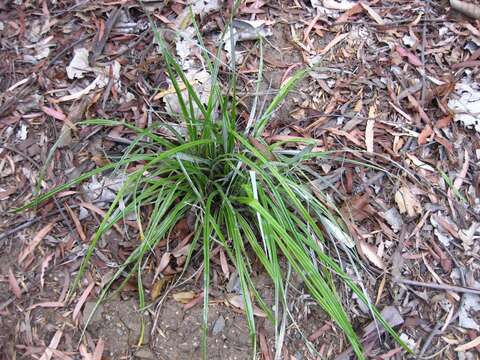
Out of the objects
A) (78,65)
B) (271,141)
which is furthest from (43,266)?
(271,141)

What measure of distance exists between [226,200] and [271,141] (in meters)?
0.47

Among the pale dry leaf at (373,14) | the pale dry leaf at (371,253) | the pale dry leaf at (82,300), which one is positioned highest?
the pale dry leaf at (373,14)

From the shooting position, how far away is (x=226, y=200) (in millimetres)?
1901

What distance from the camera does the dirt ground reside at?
1.96 meters

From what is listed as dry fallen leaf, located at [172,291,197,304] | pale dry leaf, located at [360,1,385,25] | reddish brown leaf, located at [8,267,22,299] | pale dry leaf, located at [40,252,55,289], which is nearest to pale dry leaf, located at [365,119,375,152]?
pale dry leaf, located at [360,1,385,25]

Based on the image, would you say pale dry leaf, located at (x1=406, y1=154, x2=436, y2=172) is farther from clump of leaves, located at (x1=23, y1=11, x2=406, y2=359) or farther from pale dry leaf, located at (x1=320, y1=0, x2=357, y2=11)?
pale dry leaf, located at (x1=320, y1=0, x2=357, y2=11)

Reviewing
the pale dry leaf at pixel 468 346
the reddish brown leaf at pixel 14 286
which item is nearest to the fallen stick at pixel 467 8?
the pale dry leaf at pixel 468 346

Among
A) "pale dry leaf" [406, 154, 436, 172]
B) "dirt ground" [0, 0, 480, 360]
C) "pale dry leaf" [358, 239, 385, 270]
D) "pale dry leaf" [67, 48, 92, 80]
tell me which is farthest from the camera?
"pale dry leaf" [67, 48, 92, 80]

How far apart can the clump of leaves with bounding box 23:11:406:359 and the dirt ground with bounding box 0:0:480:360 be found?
101 mm

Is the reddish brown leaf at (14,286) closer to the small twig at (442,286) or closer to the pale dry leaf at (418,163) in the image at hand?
the small twig at (442,286)

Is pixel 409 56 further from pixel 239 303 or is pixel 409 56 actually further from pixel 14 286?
pixel 14 286

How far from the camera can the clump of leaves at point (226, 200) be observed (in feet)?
6.07

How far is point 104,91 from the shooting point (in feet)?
7.63

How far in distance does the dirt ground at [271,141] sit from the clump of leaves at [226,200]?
0.33ft
